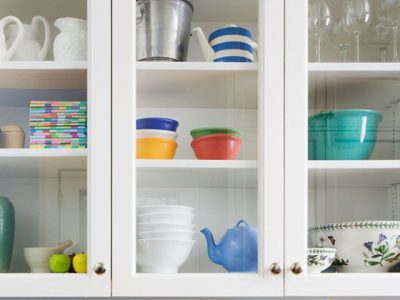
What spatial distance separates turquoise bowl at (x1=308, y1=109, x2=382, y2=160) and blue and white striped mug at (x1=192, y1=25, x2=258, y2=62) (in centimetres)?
23

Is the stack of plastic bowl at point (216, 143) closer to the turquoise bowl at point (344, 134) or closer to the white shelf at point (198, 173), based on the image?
the white shelf at point (198, 173)

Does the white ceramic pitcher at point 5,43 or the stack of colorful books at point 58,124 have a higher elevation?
the white ceramic pitcher at point 5,43

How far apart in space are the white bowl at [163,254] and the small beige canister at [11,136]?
1.21 feet

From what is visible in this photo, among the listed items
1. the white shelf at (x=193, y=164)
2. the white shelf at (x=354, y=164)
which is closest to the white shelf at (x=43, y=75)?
the white shelf at (x=193, y=164)

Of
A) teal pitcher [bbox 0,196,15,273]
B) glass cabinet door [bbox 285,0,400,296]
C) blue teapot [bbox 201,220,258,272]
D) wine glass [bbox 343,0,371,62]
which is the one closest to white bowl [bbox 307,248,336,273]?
glass cabinet door [bbox 285,0,400,296]

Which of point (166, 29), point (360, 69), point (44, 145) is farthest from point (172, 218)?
point (360, 69)

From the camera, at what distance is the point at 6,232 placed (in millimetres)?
1259

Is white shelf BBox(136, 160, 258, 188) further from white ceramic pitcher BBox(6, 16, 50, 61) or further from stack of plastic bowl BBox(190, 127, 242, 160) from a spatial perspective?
white ceramic pitcher BBox(6, 16, 50, 61)

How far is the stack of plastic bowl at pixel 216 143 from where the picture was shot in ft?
4.17

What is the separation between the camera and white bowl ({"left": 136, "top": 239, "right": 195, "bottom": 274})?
1254 millimetres

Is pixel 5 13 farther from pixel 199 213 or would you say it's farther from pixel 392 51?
pixel 392 51

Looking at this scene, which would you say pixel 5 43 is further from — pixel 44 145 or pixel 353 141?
pixel 353 141

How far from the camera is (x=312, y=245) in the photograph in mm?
1268

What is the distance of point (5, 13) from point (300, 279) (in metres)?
0.94
